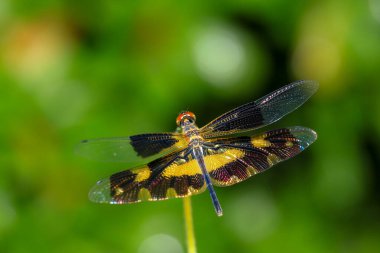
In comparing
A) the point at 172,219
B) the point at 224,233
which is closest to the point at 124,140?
the point at 172,219

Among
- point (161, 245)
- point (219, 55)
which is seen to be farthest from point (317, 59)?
point (161, 245)

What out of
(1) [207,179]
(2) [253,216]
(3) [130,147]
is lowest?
(1) [207,179]

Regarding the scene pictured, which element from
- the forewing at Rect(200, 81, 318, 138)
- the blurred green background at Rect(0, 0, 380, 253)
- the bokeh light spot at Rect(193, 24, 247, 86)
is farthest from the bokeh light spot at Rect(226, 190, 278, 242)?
the forewing at Rect(200, 81, 318, 138)

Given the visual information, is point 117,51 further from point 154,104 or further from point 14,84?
point 14,84

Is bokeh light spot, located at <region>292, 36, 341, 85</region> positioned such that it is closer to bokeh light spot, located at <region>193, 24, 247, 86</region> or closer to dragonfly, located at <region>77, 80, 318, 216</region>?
bokeh light spot, located at <region>193, 24, 247, 86</region>

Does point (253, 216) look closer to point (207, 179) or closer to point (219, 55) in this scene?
point (219, 55)

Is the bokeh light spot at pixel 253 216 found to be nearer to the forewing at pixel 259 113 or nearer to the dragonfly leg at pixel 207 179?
the forewing at pixel 259 113

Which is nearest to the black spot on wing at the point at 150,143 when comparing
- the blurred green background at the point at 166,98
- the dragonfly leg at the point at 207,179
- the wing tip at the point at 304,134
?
the dragonfly leg at the point at 207,179
